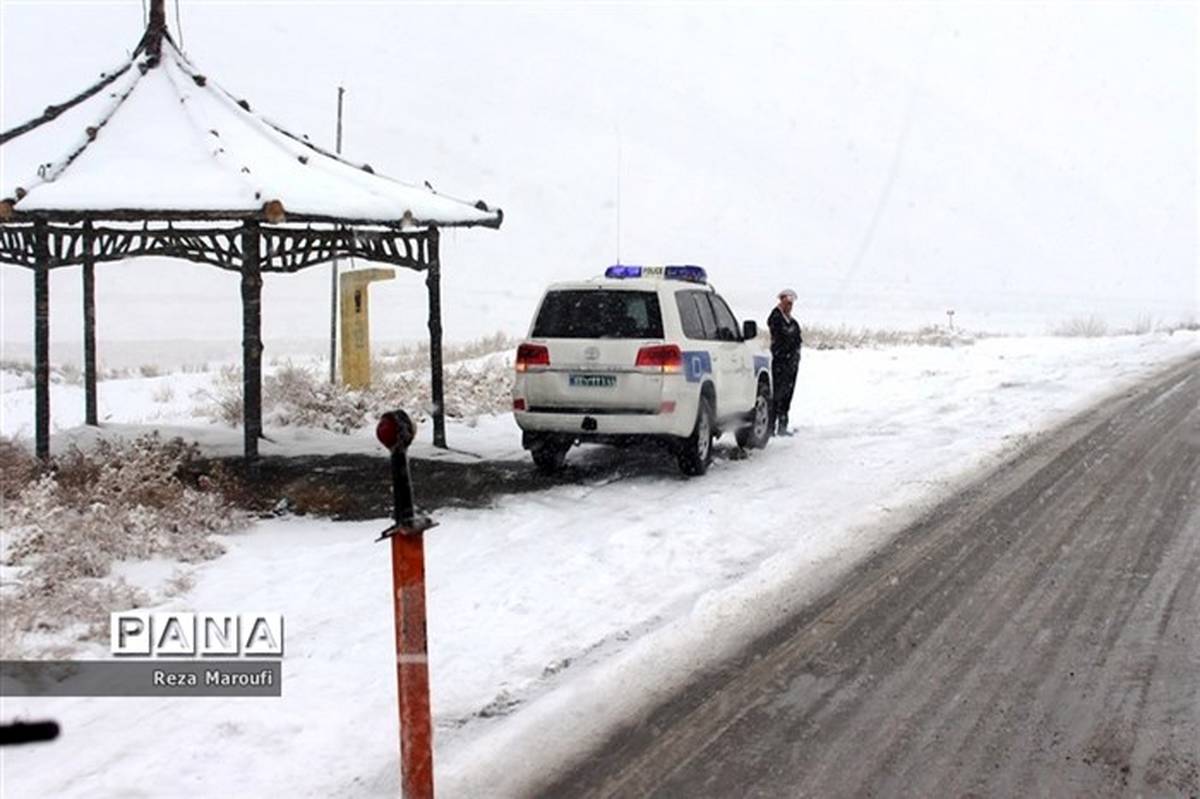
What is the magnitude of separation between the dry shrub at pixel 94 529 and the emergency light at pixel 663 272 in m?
4.49

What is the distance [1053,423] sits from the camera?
16.1 metres

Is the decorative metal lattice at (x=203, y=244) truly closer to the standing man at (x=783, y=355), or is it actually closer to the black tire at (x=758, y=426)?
the black tire at (x=758, y=426)

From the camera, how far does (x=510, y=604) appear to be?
785 centimetres

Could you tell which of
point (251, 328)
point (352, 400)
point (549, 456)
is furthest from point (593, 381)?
point (352, 400)

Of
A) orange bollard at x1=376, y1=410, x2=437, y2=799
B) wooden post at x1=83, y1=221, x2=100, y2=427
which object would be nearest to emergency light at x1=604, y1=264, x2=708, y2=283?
wooden post at x1=83, y1=221, x2=100, y2=427

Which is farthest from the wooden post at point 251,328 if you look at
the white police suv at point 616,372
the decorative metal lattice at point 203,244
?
the white police suv at point 616,372

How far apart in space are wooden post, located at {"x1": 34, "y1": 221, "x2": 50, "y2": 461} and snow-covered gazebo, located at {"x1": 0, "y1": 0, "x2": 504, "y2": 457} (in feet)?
0.06

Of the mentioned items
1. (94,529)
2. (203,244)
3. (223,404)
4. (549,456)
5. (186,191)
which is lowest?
(94,529)

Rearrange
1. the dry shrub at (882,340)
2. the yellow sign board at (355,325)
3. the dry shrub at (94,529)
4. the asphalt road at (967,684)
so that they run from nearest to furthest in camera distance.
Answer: the asphalt road at (967,684)
the dry shrub at (94,529)
the yellow sign board at (355,325)
the dry shrub at (882,340)

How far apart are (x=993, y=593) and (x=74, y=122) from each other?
10.3 meters

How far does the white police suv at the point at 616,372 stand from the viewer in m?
12.0

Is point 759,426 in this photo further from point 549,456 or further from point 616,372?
point 616,372

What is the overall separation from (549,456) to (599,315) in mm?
1519

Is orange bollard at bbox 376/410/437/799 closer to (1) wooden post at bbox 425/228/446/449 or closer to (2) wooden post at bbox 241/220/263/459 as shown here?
(2) wooden post at bbox 241/220/263/459
